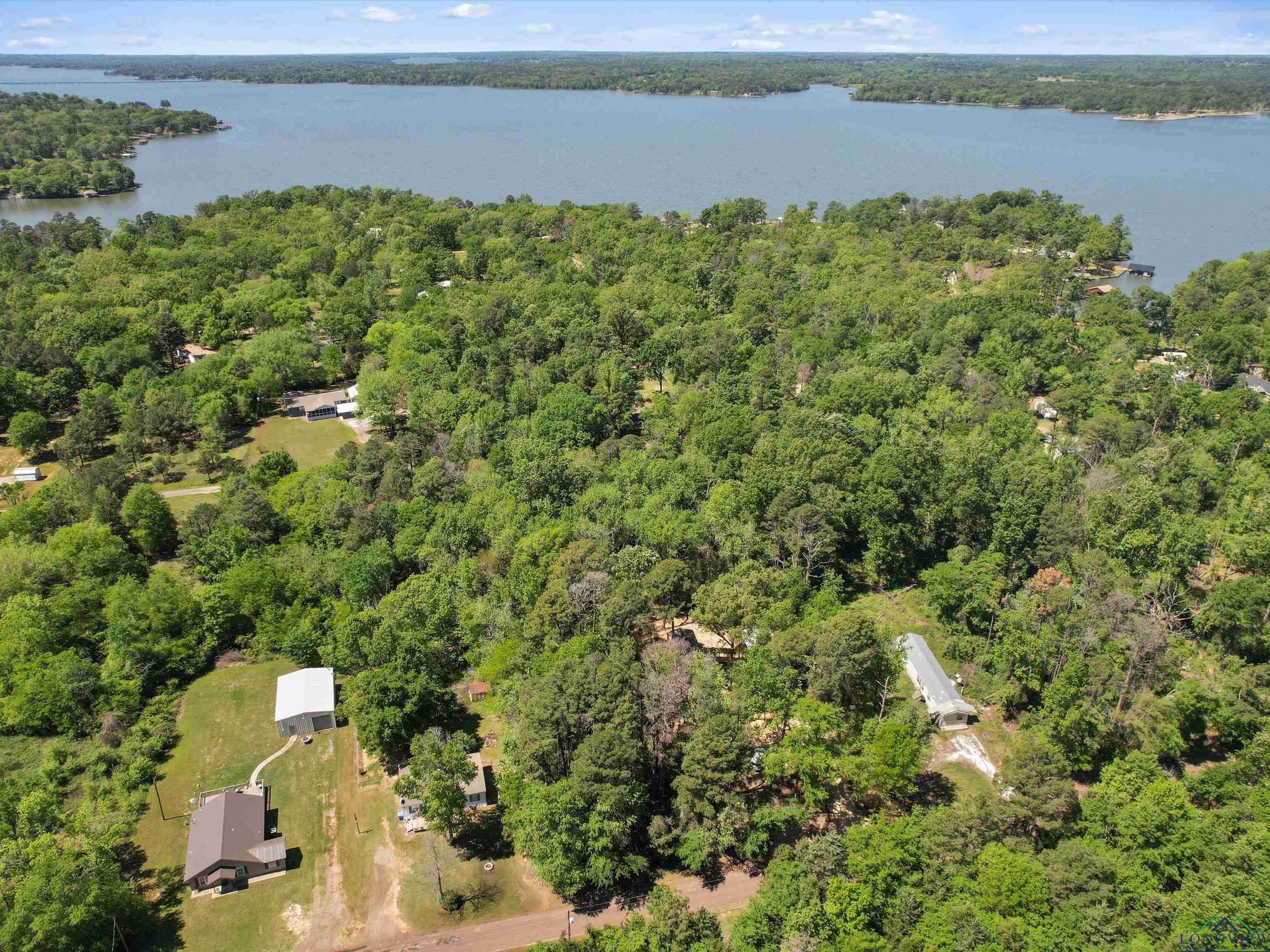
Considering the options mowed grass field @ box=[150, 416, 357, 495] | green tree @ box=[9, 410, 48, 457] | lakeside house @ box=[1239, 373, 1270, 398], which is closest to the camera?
mowed grass field @ box=[150, 416, 357, 495]

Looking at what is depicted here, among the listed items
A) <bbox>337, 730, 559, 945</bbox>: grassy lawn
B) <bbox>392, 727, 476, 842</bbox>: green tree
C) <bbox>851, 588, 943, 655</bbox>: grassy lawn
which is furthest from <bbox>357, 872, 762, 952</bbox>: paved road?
<bbox>851, 588, 943, 655</bbox>: grassy lawn

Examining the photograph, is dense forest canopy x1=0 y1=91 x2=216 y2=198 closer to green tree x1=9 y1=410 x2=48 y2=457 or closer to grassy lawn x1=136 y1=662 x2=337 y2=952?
green tree x1=9 y1=410 x2=48 y2=457

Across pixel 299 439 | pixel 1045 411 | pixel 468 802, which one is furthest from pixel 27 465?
pixel 1045 411

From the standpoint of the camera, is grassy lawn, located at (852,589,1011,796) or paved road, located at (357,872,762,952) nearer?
paved road, located at (357,872,762,952)

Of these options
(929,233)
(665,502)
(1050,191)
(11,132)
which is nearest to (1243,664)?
(665,502)

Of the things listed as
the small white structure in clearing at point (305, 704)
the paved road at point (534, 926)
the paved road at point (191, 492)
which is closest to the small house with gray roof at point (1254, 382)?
the paved road at point (534, 926)

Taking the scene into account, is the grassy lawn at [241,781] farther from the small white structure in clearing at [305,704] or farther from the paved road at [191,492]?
the paved road at [191,492]

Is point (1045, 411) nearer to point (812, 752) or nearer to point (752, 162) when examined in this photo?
point (812, 752)
